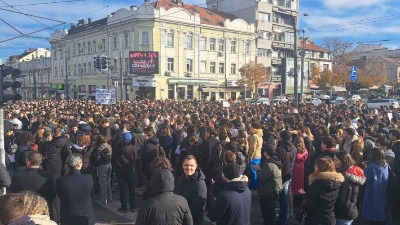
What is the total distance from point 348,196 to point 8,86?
6934 millimetres

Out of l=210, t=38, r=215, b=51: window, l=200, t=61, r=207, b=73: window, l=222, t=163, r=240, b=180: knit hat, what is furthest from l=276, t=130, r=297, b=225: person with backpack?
l=210, t=38, r=215, b=51: window

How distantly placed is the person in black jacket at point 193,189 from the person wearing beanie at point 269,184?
166 cm

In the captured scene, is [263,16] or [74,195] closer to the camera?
[74,195]

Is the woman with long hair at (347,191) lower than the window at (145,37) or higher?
lower

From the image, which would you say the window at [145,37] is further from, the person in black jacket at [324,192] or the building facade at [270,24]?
the person in black jacket at [324,192]

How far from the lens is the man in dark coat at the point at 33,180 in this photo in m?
4.77

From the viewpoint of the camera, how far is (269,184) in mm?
5816

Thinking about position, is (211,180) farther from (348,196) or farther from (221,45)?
(221,45)

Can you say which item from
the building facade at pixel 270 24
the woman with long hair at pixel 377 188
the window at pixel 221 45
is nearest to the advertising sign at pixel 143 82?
the window at pixel 221 45

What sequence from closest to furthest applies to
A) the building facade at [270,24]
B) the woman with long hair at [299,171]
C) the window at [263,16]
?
the woman with long hair at [299,171], the building facade at [270,24], the window at [263,16]

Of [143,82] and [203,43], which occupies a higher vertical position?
[203,43]

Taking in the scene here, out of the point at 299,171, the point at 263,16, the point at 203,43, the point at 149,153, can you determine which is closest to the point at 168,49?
the point at 203,43

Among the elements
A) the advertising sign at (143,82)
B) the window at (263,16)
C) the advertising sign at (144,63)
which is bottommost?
the advertising sign at (143,82)

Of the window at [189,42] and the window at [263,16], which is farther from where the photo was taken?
the window at [263,16]
